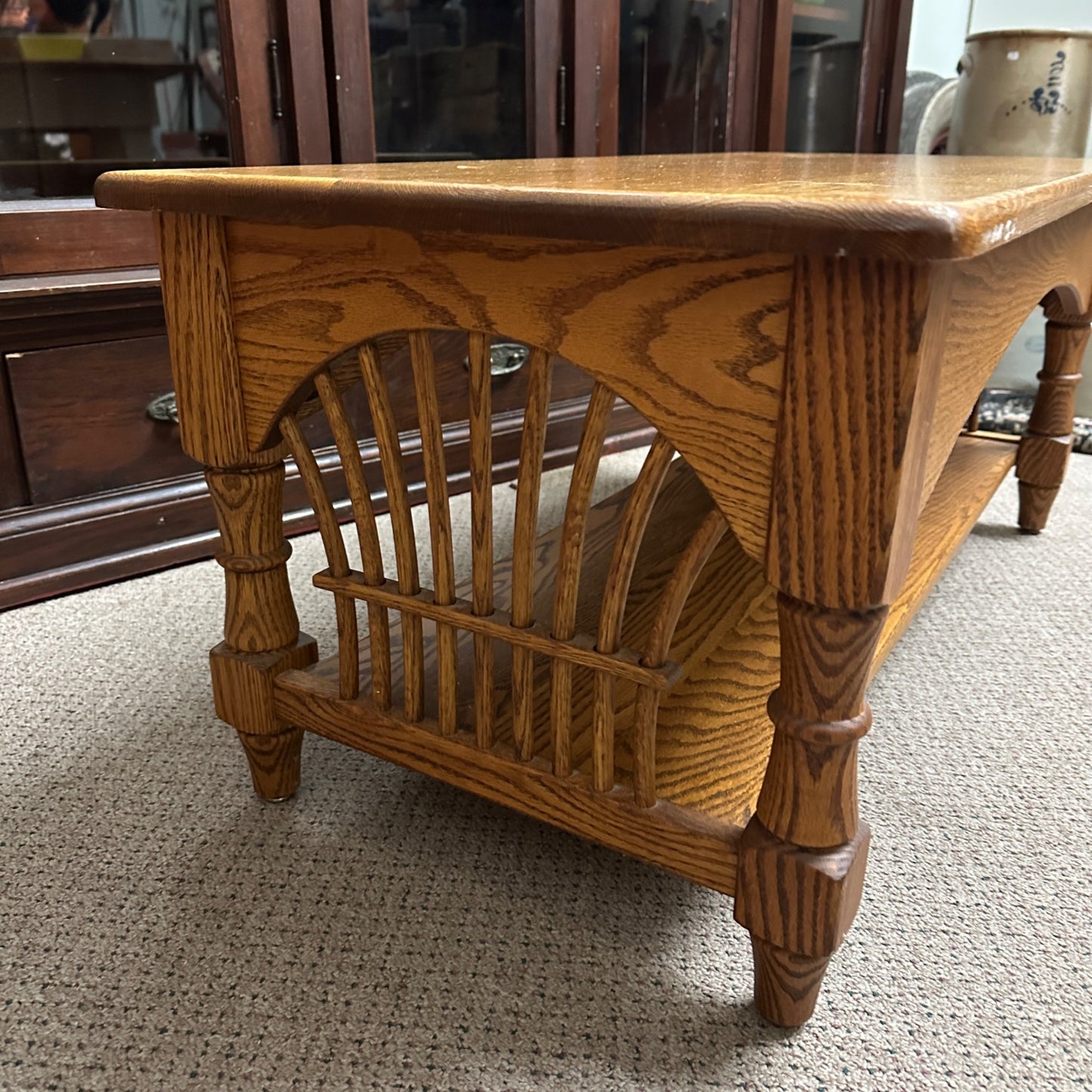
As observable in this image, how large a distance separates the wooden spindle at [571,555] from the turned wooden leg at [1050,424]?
1125mm

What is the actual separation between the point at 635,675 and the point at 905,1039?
12.5 inches

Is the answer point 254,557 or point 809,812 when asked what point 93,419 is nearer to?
point 254,557

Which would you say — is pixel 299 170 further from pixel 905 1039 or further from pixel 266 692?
pixel 905 1039

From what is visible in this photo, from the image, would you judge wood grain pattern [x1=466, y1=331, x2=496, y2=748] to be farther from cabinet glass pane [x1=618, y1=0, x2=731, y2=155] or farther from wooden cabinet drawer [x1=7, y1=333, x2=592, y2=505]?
cabinet glass pane [x1=618, y1=0, x2=731, y2=155]

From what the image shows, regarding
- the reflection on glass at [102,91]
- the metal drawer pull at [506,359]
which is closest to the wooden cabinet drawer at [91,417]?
the reflection on glass at [102,91]

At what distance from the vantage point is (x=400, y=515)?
758mm

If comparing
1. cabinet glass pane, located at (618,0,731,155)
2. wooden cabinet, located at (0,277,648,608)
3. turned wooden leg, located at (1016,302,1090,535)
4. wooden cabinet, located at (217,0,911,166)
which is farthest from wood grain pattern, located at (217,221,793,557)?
cabinet glass pane, located at (618,0,731,155)

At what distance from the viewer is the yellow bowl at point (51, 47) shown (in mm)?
1344

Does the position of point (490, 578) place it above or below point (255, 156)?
below

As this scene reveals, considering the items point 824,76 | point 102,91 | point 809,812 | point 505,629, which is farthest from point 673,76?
point 809,812

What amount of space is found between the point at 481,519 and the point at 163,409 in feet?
2.90

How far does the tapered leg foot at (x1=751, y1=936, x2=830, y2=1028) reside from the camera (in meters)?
0.67

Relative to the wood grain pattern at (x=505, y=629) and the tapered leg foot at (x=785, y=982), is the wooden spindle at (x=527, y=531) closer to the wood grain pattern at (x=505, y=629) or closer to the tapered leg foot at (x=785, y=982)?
the wood grain pattern at (x=505, y=629)

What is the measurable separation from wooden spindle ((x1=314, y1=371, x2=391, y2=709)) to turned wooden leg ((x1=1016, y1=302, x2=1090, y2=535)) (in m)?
1.16
